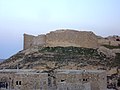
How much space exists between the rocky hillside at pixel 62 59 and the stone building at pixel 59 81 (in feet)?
41.2

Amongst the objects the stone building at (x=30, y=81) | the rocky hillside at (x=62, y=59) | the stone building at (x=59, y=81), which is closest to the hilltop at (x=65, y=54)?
the rocky hillside at (x=62, y=59)

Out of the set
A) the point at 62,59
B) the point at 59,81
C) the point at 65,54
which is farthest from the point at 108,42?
the point at 59,81

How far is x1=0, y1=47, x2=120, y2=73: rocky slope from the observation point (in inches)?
1551

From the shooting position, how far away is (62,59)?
41250mm

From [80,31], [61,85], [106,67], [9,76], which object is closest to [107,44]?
[80,31]

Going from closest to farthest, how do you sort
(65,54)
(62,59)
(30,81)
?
1. (30,81)
2. (62,59)
3. (65,54)

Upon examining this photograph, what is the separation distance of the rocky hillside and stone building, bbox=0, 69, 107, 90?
12561mm

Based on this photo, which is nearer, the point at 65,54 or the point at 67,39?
the point at 65,54

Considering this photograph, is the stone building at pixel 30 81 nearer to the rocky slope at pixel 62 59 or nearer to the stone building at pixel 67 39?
the rocky slope at pixel 62 59

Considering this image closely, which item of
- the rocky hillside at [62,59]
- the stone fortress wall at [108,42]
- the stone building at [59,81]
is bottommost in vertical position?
the stone building at [59,81]

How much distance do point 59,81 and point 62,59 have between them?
16.4 m

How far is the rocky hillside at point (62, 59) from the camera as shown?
1551 inches

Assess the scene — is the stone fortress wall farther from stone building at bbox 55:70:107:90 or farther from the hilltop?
stone building at bbox 55:70:107:90

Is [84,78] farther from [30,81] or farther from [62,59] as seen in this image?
[62,59]
